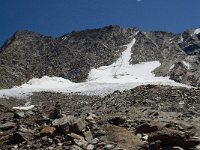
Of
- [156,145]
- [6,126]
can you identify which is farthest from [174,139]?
[6,126]

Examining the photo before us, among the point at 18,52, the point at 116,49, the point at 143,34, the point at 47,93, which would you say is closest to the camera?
the point at 47,93

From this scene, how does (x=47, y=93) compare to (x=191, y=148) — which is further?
(x=47, y=93)

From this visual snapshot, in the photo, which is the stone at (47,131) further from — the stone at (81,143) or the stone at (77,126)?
the stone at (81,143)

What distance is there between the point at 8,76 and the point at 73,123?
63.1 m

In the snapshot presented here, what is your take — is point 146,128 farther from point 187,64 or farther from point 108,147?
point 187,64

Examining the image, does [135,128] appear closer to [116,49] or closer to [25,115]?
[25,115]

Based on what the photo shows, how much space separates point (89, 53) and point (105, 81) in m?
34.6

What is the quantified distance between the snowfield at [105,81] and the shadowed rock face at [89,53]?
1965mm

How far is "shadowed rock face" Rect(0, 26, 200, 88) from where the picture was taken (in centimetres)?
8594

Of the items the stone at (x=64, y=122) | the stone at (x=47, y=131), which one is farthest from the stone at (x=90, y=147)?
the stone at (x=47, y=131)

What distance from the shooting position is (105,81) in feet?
259

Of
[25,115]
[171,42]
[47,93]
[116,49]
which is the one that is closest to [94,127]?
[25,115]

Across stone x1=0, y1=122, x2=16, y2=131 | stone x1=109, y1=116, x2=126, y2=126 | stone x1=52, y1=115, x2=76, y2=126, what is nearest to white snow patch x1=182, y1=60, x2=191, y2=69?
stone x1=109, y1=116, x2=126, y2=126

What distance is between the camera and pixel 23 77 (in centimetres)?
8306
